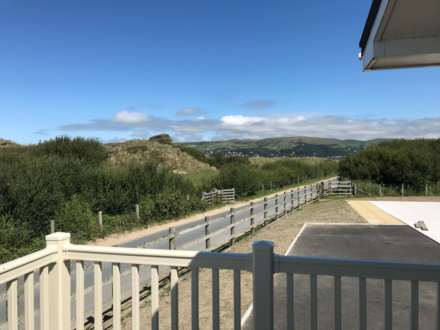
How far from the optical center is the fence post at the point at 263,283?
96.2 inches

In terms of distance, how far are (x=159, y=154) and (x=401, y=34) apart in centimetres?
5630

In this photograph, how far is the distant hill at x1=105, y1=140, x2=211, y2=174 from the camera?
56656mm

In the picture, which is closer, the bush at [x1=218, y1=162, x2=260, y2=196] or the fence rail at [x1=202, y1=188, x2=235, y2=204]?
the fence rail at [x1=202, y1=188, x2=235, y2=204]

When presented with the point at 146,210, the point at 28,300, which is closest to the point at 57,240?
the point at 28,300

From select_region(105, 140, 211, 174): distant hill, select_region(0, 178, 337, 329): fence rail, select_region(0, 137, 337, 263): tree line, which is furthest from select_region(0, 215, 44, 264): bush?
select_region(105, 140, 211, 174): distant hill

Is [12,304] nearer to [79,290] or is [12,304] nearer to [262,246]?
[79,290]

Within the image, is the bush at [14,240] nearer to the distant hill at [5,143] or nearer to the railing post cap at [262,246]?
the railing post cap at [262,246]

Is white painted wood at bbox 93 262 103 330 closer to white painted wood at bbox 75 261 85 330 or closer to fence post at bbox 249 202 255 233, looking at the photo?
white painted wood at bbox 75 261 85 330

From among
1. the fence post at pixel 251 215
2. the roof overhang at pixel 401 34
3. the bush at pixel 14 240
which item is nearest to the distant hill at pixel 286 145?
the fence post at pixel 251 215

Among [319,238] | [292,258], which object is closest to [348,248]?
[319,238]

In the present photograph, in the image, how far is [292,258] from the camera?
243cm

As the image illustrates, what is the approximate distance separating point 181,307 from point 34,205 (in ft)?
26.7

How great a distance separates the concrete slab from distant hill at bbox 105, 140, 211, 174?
43957mm

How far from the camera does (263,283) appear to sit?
246cm
